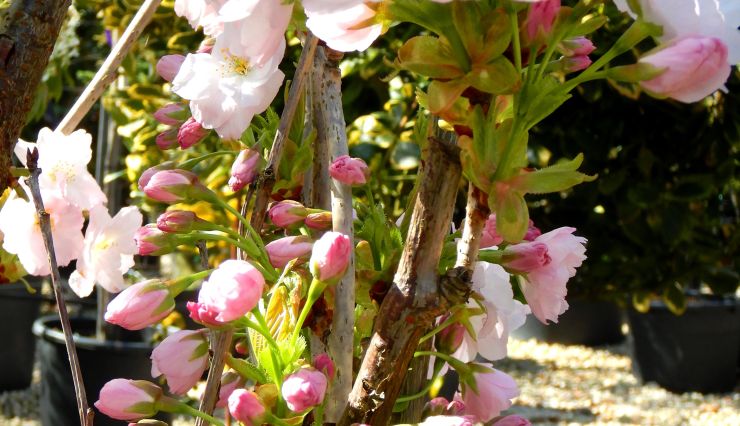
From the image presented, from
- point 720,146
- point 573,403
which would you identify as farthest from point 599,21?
point 573,403

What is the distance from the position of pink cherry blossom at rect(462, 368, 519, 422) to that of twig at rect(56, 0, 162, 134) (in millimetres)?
291

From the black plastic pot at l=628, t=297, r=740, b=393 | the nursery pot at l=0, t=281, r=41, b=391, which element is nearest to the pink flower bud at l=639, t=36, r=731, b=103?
the nursery pot at l=0, t=281, r=41, b=391

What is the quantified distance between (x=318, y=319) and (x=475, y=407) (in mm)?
94

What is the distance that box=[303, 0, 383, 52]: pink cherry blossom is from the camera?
33 centimetres

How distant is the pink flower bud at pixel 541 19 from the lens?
323 mm

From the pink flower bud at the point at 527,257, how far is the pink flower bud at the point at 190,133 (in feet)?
0.60

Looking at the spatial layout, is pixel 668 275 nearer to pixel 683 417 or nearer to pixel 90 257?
pixel 683 417

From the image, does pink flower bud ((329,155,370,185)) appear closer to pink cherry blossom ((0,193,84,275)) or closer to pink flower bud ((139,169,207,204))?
pink flower bud ((139,169,207,204))

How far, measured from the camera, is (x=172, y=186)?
45cm

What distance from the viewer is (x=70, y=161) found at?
0.54 meters

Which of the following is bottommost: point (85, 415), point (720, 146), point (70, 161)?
point (85, 415)

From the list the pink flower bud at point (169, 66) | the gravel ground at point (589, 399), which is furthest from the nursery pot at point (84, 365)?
the pink flower bud at point (169, 66)

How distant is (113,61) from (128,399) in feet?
0.74

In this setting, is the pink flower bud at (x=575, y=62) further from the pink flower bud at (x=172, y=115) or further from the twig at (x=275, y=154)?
the pink flower bud at (x=172, y=115)
